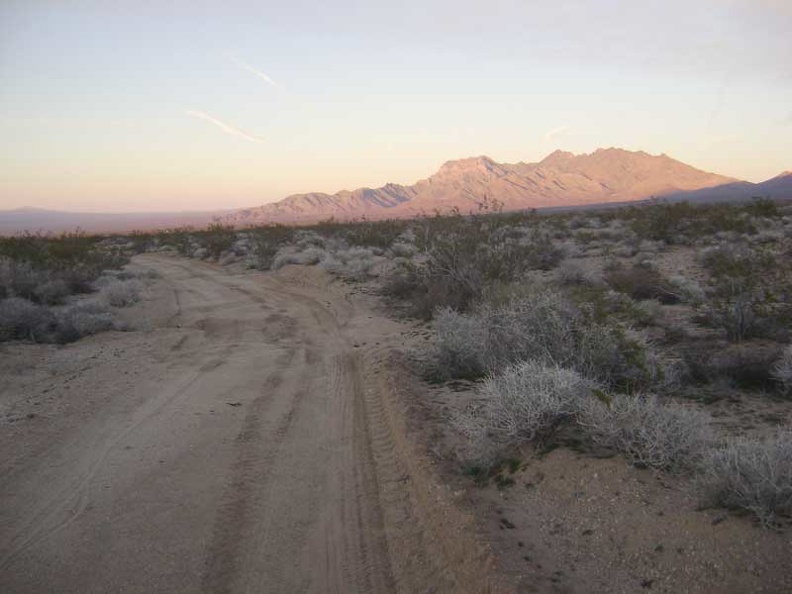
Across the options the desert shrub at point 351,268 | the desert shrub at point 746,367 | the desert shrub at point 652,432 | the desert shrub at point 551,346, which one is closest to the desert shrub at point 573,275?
the desert shrub at point 351,268

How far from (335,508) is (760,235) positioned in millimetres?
20299

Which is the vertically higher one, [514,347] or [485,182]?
[485,182]

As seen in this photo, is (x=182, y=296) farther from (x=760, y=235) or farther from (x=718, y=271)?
(x=760, y=235)

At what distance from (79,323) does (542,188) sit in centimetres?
15885

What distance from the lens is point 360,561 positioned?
3.51 meters

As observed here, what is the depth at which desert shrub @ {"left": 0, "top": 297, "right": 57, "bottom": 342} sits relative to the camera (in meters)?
9.27

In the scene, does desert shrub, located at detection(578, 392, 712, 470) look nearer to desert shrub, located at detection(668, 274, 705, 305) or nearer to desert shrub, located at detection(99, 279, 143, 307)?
desert shrub, located at detection(668, 274, 705, 305)

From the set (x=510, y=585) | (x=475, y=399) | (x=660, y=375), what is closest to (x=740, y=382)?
(x=660, y=375)

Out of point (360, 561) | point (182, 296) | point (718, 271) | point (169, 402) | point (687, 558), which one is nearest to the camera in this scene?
point (687, 558)

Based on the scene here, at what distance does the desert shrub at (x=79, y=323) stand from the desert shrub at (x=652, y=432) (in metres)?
9.25

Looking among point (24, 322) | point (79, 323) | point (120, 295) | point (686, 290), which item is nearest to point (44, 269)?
point (120, 295)

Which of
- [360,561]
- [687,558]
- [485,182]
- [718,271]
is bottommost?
[360,561]

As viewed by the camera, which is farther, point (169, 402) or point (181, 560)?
point (169, 402)

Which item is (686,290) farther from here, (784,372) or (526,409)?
(526,409)
